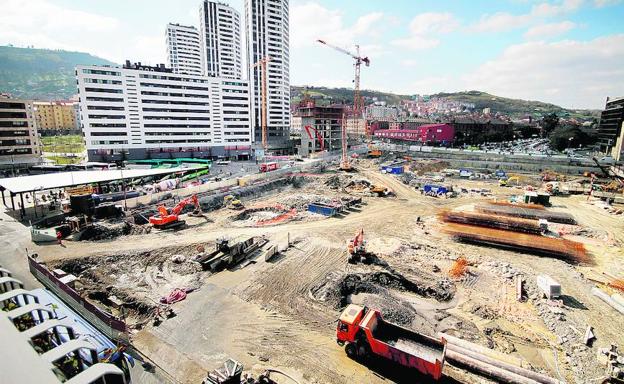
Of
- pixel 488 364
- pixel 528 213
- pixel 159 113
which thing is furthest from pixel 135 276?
pixel 159 113

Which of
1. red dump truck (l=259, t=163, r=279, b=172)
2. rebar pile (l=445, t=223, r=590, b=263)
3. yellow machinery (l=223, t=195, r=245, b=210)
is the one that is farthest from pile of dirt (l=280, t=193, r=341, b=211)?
rebar pile (l=445, t=223, r=590, b=263)

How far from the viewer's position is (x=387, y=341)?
42.7ft

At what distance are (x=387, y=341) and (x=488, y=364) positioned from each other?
3760 mm

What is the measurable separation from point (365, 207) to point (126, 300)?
24.9 metres

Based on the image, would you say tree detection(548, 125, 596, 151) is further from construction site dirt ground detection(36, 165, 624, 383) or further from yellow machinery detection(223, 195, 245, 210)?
yellow machinery detection(223, 195, 245, 210)

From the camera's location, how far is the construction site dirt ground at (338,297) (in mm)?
12664

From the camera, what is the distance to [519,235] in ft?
83.9

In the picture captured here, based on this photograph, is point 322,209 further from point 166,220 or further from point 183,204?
point 166,220

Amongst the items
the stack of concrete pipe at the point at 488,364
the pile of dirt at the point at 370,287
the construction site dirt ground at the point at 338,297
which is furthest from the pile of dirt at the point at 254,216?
the stack of concrete pipe at the point at 488,364

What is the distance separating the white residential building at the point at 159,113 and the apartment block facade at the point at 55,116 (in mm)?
79934

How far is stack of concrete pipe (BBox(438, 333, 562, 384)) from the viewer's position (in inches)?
436

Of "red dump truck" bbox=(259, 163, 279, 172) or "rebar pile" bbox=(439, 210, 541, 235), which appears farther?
"red dump truck" bbox=(259, 163, 279, 172)

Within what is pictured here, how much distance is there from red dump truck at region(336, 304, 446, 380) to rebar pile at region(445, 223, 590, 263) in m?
15.3

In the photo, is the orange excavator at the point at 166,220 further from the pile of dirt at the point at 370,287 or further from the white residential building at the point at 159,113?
the white residential building at the point at 159,113
